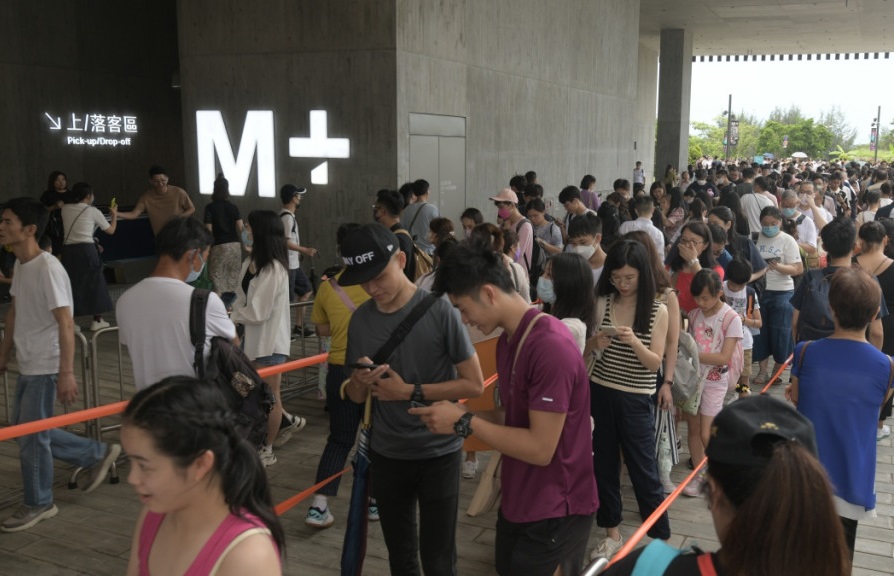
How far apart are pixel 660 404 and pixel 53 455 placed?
3.56m

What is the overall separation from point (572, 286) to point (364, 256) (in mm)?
1340

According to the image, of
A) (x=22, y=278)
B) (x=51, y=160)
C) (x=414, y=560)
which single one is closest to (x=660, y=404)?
(x=414, y=560)

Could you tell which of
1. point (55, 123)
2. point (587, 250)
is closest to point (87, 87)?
point (55, 123)

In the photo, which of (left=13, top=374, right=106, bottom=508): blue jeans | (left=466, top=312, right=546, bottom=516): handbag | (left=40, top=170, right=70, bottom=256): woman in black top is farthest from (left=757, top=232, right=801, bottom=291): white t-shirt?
(left=40, top=170, right=70, bottom=256): woman in black top

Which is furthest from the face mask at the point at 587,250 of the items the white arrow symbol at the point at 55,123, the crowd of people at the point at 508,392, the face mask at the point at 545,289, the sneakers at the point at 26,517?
the white arrow symbol at the point at 55,123

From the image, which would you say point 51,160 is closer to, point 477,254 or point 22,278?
point 22,278

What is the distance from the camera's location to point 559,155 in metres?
18.2

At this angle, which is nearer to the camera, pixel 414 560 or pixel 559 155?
pixel 414 560

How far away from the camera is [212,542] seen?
6.32 feet

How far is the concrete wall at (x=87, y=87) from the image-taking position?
13641 millimetres

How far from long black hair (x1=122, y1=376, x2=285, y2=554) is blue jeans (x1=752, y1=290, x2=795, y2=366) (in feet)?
22.2

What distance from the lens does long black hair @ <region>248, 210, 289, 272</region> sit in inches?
218

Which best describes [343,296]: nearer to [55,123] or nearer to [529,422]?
[529,422]

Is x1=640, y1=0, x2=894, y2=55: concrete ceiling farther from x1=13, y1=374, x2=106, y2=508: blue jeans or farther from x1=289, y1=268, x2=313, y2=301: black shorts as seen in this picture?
A: x1=13, y1=374, x2=106, y2=508: blue jeans
